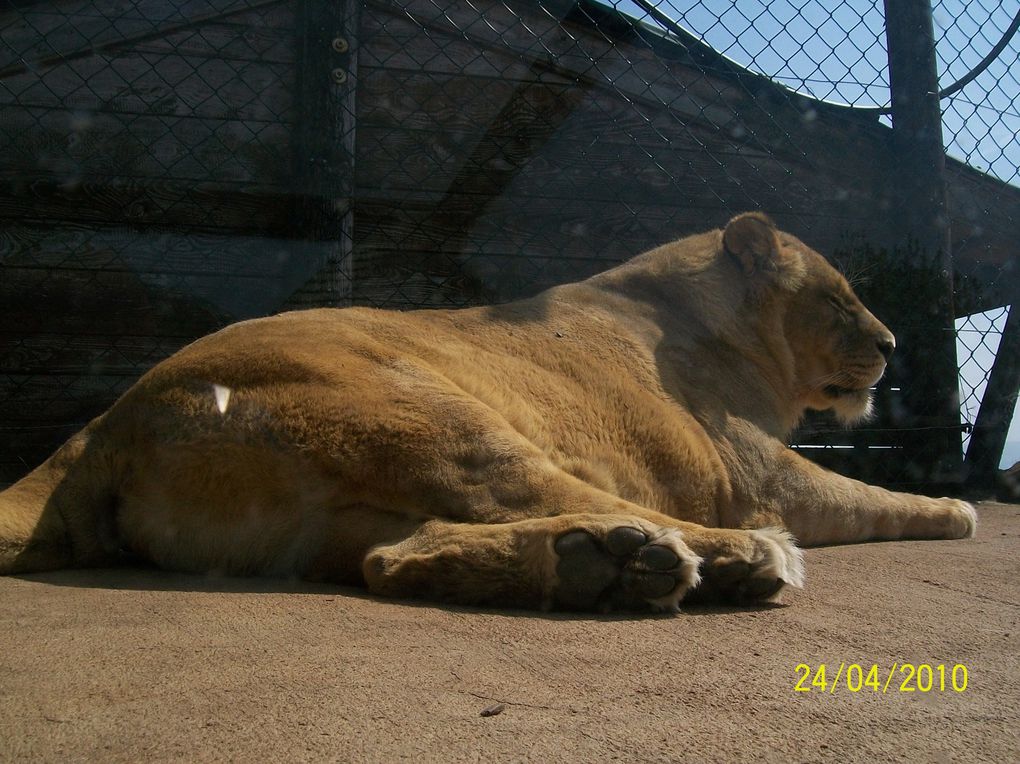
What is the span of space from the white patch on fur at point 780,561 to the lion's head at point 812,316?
1852 millimetres

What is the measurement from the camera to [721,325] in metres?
3.93

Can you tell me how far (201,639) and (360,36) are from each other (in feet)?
12.6

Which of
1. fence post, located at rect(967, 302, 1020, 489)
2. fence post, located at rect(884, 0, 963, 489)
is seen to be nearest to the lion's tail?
fence post, located at rect(884, 0, 963, 489)

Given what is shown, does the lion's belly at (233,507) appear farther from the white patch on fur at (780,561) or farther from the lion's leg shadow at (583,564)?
the white patch on fur at (780,561)

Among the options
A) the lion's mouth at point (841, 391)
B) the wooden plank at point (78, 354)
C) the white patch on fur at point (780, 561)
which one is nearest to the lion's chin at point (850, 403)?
the lion's mouth at point (841, 391)

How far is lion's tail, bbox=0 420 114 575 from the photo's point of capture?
104 inches

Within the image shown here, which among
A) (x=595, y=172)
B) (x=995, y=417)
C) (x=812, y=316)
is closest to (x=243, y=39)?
(x=595, y=172)

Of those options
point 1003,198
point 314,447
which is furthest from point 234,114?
point 1003,198

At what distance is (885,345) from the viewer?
4.29 metres

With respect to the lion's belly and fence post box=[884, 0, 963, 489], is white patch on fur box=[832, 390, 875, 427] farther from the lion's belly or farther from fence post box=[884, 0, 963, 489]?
the lion's belly

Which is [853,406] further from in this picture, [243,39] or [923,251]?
[243,39]

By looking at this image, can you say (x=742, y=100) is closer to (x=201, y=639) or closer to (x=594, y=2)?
(x=594, y=2)

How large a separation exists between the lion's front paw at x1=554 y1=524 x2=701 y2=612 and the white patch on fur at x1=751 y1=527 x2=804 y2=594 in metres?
0.21

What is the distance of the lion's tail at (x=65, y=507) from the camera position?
8.69 feet
